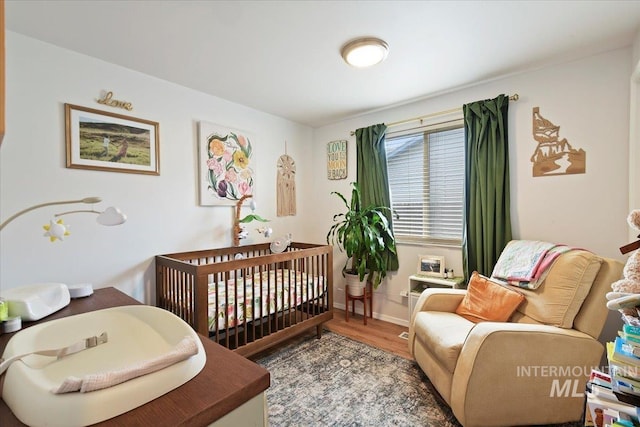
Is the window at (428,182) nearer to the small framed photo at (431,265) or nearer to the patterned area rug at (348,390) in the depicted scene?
the small framed photo at (431,265)

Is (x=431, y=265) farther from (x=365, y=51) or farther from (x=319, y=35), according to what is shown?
(x=319, y=35)

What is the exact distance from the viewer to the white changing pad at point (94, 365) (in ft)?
2.12

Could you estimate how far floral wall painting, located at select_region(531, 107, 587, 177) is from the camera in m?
2.12

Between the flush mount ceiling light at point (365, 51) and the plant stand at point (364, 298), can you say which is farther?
the plant stand at point (364, 298)

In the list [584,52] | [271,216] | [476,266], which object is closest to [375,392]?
[476,266]

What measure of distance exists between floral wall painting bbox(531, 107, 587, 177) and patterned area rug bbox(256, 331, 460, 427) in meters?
1.85

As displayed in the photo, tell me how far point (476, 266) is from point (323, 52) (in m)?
2.12

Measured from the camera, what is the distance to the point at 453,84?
2.52m

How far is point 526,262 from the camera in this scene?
6.44 ft

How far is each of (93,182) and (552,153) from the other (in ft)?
11.1

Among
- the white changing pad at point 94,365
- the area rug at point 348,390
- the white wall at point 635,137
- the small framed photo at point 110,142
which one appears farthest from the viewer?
the small framed photo at point 110,142

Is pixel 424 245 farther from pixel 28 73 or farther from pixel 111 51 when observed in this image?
pixel 28 73

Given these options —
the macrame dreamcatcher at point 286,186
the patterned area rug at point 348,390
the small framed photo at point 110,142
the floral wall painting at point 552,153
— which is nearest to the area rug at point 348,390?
the patterned area rug at point 348,390

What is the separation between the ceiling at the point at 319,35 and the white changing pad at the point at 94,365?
62.1 inches
